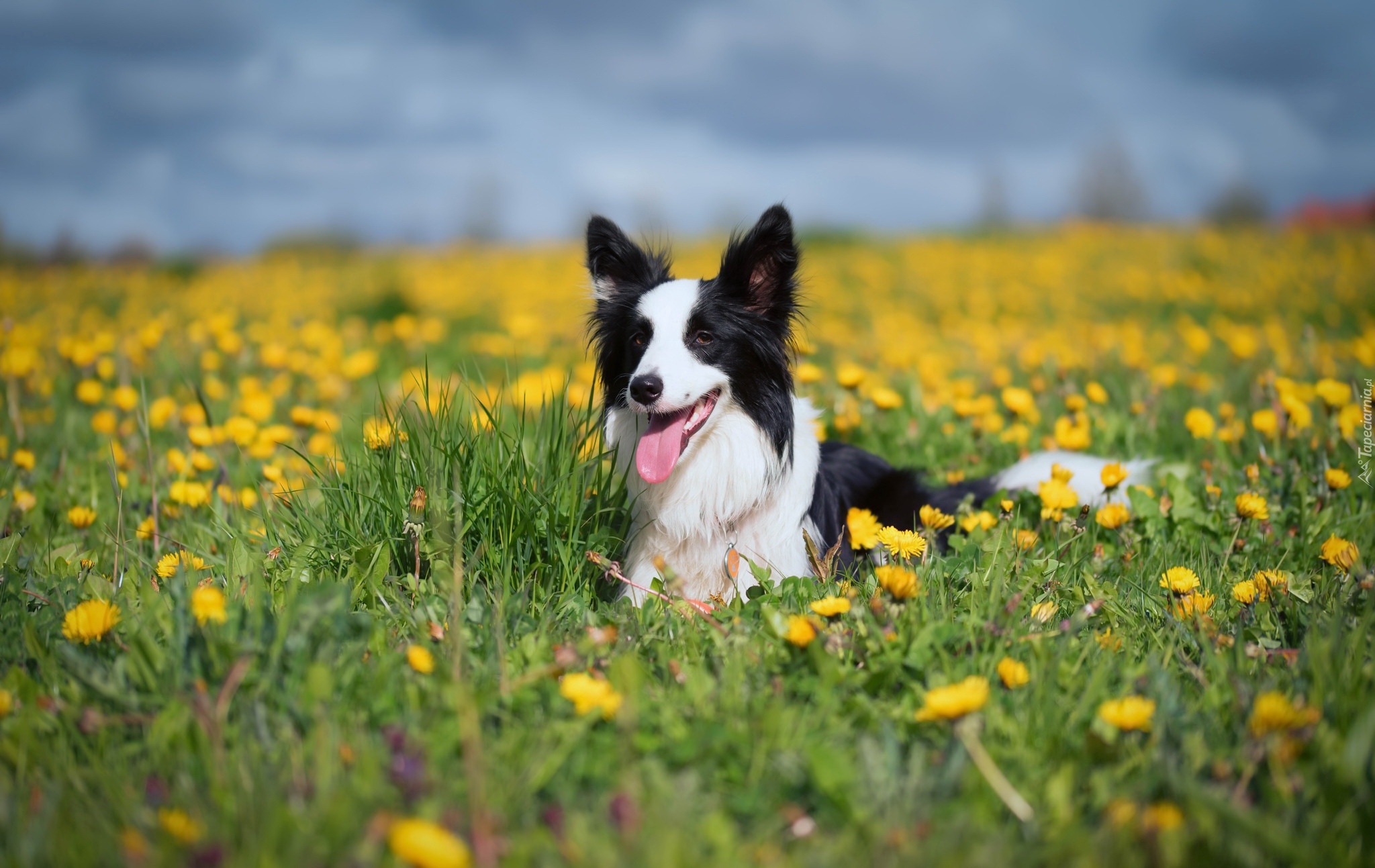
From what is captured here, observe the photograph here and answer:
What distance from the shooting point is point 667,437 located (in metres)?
2.84

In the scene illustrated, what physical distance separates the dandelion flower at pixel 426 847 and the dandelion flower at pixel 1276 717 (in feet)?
5.07

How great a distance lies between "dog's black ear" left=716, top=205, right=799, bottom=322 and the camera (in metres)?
2.82

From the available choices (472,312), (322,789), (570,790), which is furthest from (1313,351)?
→ (472,312)

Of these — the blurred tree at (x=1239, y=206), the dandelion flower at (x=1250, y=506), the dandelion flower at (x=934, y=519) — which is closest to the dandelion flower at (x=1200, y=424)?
the dandelion flower at (x=1250, y=506)

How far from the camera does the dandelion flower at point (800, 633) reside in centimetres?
204

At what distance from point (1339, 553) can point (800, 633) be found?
193 centimetres

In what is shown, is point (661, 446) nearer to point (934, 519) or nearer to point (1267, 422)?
point (934, 519)

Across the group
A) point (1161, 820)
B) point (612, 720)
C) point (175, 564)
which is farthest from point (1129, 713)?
point (175, 564)

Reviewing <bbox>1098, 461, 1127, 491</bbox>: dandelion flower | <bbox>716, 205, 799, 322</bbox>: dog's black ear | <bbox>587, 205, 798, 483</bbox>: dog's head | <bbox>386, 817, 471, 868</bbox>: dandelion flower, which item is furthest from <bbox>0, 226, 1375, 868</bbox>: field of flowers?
<bbox>716, 205, 799, 322</bbox>: dog's black ear

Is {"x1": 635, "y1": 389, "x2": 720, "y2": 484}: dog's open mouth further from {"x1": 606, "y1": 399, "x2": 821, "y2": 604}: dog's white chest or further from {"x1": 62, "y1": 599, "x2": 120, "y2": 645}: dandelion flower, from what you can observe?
{"x1": 62, "y1": 599, "x2": 120, "y2": 645}: dandelion flower

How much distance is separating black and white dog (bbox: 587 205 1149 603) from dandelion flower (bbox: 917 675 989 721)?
113 cm

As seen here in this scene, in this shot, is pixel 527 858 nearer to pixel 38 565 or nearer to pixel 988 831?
pixel 988 831

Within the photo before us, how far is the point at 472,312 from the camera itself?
31.9 ft

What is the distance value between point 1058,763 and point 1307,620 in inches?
39.0
